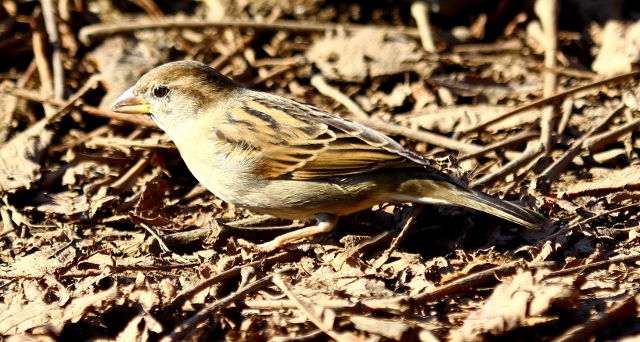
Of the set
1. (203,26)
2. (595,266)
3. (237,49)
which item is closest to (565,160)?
(595,266)

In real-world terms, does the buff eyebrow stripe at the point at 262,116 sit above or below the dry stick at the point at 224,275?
above

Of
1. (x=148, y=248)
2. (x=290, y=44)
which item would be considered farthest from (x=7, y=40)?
(x=148, y=248)

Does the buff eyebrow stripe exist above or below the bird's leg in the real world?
above

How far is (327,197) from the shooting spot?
15.4 ft

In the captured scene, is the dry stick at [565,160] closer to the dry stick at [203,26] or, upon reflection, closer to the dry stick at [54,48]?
the dry stick at [203,26]

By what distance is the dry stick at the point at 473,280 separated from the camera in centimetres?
383

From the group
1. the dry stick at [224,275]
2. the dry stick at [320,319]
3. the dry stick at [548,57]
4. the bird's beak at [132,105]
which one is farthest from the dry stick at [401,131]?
the dry stick at [320,319]

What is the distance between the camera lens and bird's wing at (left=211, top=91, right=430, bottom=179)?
4.61m

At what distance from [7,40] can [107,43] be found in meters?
1.00

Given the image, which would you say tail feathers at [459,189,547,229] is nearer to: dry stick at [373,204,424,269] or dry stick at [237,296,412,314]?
dry stick at [373,204,424,269]

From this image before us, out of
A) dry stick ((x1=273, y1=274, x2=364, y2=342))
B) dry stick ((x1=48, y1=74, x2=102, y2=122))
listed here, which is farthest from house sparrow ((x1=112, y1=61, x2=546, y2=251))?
dry stick ((x1=48, y1=74, x2=102, y2=122))

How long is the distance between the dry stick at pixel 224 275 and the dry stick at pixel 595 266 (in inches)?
62.2

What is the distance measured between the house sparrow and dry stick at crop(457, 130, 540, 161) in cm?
74

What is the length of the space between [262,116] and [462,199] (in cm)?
140
